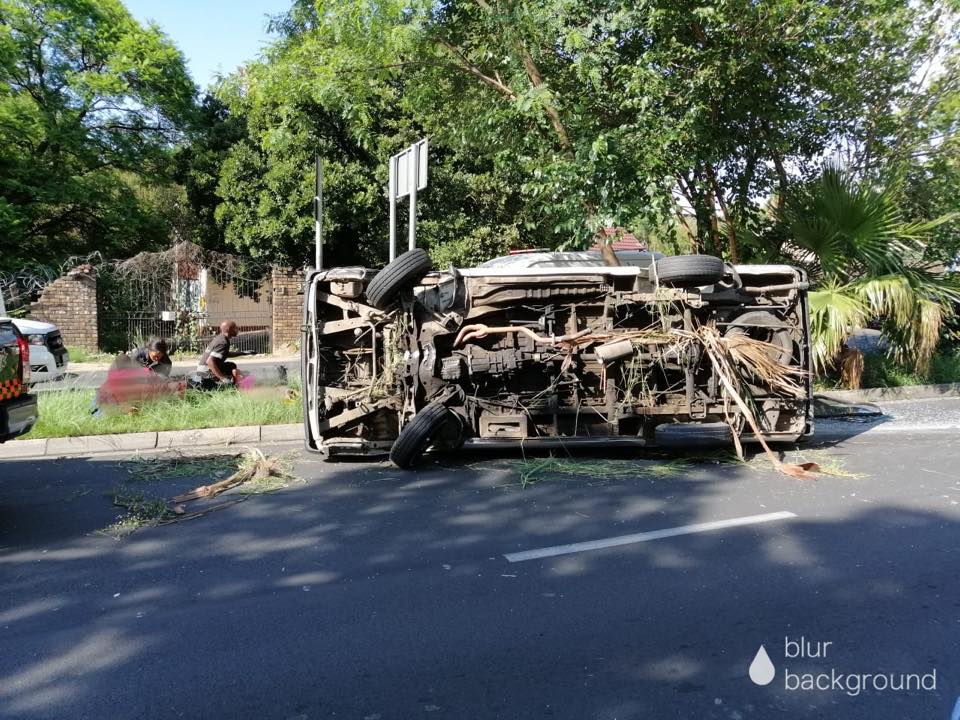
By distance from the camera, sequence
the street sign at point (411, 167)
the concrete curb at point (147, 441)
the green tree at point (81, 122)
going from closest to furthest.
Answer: the concrete curb at point (147, 441) < the street sign at point (411, 167) < the green tree at point (81, 122)

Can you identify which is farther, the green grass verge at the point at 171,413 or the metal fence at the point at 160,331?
the metal fence at the point at 160,331

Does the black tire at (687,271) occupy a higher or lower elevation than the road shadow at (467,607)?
higher

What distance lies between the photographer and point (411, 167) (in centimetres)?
905

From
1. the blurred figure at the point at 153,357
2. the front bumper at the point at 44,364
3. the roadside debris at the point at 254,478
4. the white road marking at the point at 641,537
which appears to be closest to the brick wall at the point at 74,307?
the front bumper at the point at 44,364

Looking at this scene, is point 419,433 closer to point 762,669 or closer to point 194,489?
point 194,489

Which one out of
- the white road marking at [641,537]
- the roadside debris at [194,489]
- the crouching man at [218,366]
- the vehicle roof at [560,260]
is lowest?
the white road marking at [641,537]

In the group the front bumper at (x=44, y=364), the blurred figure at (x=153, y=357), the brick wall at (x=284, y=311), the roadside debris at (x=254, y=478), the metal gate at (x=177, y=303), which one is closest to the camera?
the roadside debris at (x=254, y=478)

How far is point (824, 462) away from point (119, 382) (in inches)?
314

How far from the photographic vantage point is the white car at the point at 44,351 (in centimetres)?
1339

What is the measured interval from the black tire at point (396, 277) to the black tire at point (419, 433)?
1.09 metres

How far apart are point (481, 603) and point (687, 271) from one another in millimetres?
4119

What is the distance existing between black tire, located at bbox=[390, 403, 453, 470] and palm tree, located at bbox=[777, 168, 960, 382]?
6.07 m

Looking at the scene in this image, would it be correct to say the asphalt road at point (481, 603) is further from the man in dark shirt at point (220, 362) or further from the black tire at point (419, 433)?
the man in dark shirt at point (220, 362)

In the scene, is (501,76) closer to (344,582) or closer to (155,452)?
(155,452)
